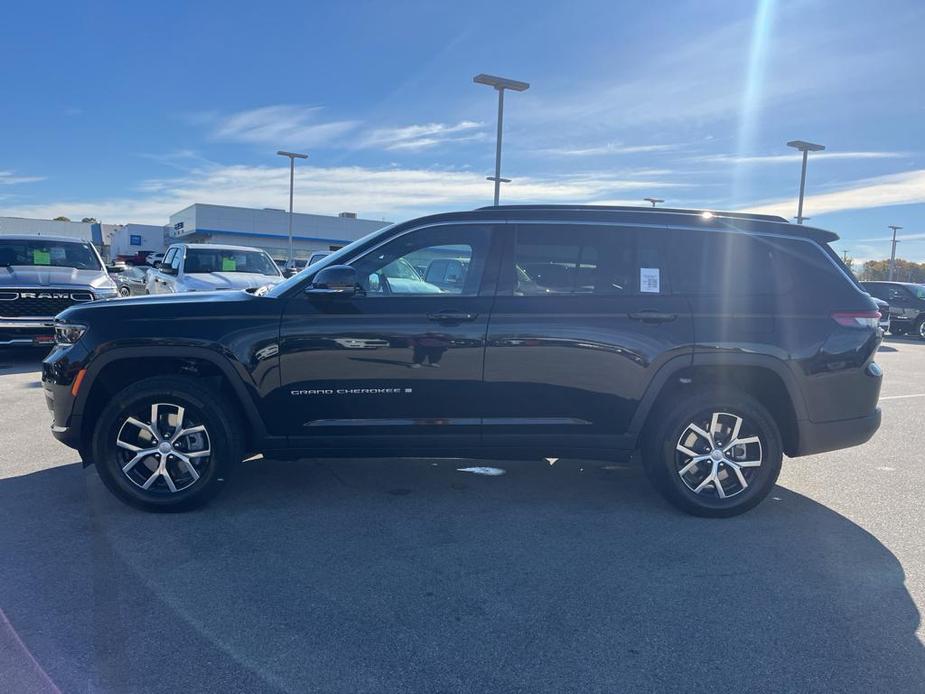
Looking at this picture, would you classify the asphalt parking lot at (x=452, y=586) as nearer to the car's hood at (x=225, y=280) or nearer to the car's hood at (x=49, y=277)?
the car's hood at (x=49, y=277)

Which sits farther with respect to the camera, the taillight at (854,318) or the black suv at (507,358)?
the taillight at (854,318)

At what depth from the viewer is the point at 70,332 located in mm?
4262

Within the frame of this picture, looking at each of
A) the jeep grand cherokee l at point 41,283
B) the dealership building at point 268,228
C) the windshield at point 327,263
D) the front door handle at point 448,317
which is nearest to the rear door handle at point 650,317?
the front door handle at point 448,317

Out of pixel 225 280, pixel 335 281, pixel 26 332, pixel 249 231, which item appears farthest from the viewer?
pixel 249 231

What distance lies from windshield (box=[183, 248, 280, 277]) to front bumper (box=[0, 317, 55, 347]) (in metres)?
2.77

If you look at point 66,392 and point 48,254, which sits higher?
point 48,254

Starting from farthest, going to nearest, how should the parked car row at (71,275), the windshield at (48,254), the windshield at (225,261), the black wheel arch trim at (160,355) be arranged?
the windshield at (225,261), the windshield at (48,254), the parked car row at (71,275), the black wheel arch trim at (160,355)

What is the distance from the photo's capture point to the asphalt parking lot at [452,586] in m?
2.71

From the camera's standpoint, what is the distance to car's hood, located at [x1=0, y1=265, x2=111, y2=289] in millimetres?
9461

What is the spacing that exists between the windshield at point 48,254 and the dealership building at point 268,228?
45.5 m

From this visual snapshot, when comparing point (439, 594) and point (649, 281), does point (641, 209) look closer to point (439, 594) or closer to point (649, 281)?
point (649, 281)

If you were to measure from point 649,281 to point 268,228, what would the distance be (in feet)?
190

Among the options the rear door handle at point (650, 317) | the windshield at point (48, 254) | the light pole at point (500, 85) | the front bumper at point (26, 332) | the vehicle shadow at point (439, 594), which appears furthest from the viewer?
the light pole at point (500, 85)

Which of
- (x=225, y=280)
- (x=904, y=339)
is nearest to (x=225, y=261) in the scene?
(x=225, y=280)
